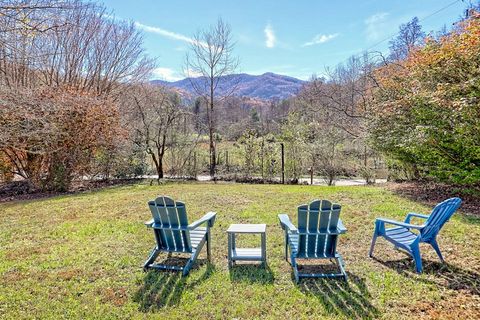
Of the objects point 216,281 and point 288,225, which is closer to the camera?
point 216,281

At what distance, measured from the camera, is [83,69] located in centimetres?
1223

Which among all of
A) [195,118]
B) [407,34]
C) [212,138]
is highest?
[407,34]

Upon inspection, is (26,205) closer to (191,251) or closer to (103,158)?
(103,158)

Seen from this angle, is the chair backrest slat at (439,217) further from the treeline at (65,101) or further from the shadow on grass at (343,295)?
the treeline at (65,101)

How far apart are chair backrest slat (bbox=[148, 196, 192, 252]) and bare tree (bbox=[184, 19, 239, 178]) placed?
10065 millimetres

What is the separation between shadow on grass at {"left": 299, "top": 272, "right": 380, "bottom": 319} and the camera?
2.57 metres

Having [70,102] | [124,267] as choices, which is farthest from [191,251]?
[70,102]

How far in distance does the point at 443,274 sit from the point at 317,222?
1467 millimetres

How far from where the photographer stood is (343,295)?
2.85 meters

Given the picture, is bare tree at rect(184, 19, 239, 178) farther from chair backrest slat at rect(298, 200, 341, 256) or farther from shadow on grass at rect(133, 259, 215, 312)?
chair backrest slat at rect(298, 200, 341, 256)

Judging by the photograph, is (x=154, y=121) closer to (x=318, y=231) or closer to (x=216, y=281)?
(x=216, y=281)

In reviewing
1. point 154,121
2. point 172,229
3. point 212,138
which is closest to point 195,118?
point 212,138

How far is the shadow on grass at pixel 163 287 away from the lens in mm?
2742

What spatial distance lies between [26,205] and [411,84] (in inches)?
395
